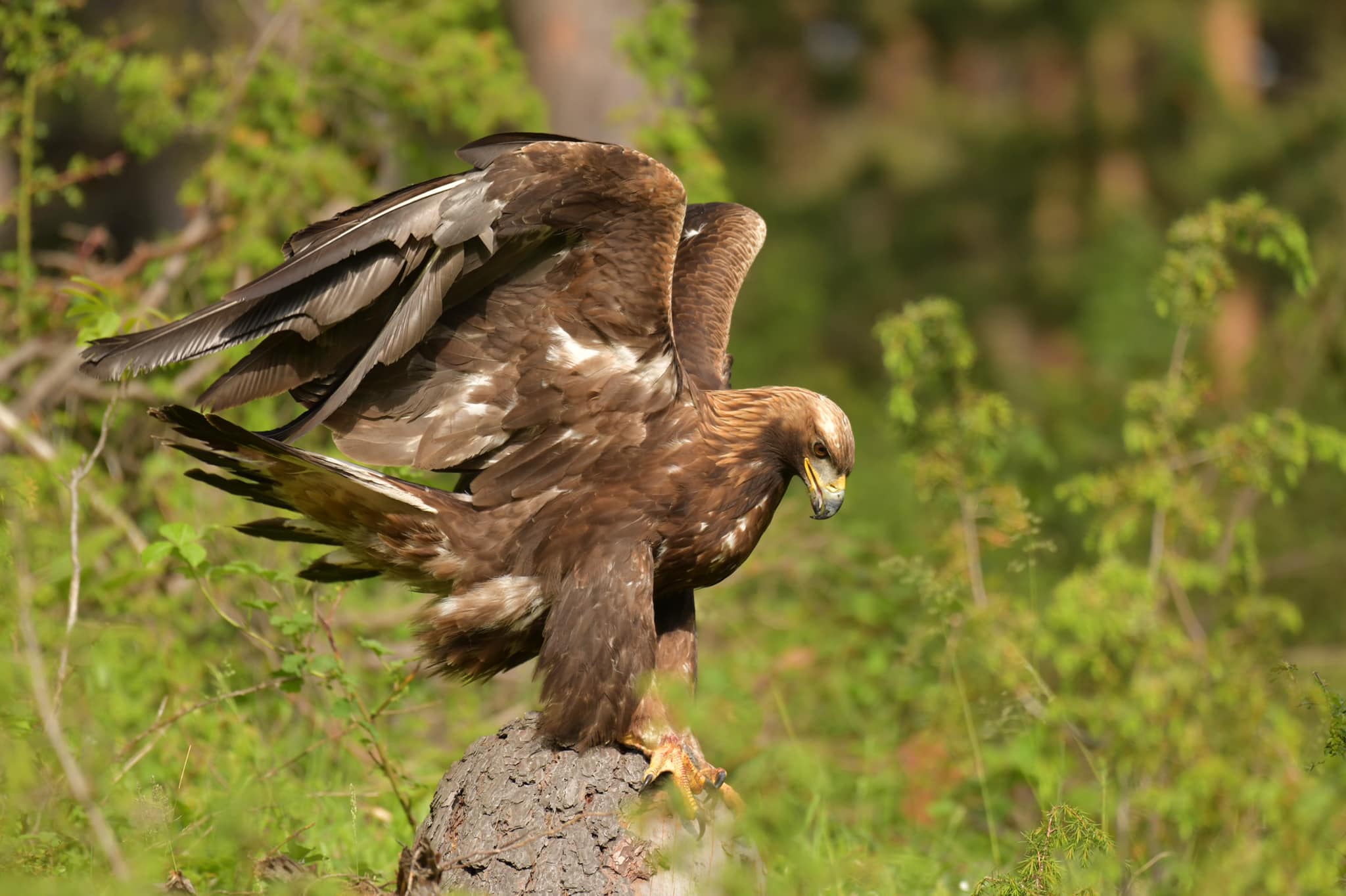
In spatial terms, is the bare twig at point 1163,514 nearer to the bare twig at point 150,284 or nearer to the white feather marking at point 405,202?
the white feather marking at point 405,202

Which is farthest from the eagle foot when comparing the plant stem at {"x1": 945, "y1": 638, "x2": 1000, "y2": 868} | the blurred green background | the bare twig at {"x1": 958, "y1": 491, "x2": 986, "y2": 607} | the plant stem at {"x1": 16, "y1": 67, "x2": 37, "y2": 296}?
the plant stem at {"x1": 16, "y1": 67, "x2": 37, "y2": 296}

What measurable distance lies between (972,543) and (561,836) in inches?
105

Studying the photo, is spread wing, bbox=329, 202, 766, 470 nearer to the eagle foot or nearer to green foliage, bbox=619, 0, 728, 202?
the eagle foot

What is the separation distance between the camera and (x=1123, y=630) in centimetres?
542

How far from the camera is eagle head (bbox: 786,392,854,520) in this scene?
4.10 metres

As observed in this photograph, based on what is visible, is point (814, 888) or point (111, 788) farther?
point (111, 788)

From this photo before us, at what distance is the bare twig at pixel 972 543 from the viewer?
224 inches

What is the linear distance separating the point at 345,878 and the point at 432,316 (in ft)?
4.78

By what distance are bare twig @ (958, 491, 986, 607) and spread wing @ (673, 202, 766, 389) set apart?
1350 millimetres

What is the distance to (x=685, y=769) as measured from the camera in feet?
12.5

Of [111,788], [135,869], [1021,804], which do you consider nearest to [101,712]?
[111,788]

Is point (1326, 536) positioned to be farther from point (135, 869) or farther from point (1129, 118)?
point (135, 869)

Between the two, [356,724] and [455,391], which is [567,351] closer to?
[455,391]

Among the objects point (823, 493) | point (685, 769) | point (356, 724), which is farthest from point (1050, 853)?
point (356, 724)
